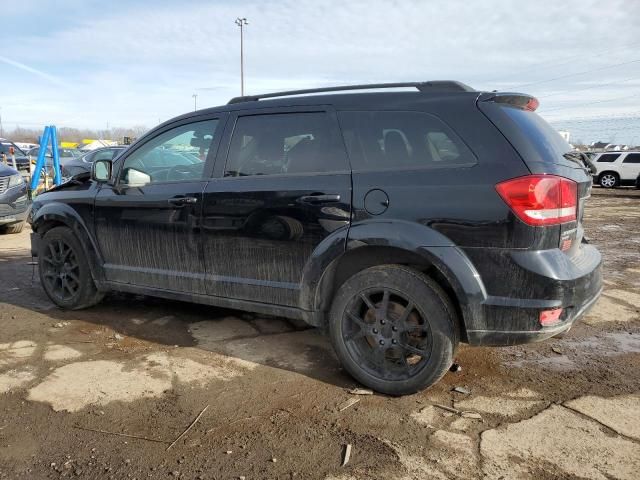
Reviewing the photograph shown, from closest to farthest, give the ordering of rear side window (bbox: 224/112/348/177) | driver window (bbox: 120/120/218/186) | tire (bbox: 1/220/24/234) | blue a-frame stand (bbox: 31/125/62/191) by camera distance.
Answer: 1. rear side window (bbox: 224/112/348/177)
2. driver window (bbox: 120/120/218/186)
3. tire (bbox: 1/220/24/234)
4. blue a-frame stand (bbox: 31/125/62/191)

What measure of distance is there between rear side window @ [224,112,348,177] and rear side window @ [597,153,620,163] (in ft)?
84.5

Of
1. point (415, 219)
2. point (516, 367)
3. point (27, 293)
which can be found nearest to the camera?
point (415, 219)

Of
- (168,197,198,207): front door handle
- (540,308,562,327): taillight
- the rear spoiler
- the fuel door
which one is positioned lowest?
(540,308,562,327): taillight

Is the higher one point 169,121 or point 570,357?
point 169,121

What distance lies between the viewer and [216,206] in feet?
12.5

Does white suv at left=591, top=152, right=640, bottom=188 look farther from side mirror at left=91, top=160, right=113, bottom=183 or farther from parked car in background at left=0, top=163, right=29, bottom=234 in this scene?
side mirror at left=91, top=160, right=113, bottom=183

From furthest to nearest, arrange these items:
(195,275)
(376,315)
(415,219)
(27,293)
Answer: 1. (27,293)
2. (195,275)
3. (376,315)
4. (415,219)

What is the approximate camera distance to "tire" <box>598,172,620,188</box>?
25.0 m

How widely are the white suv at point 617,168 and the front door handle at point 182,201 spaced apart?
2432 centimetres

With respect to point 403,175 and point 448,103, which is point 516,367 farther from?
point 448,103

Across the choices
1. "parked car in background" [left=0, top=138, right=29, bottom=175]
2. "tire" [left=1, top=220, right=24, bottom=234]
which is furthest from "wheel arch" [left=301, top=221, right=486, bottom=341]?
"parked car in background" [left=0, top=138, right=29, bottom=175]

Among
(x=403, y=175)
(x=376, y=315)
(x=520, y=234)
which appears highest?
(x=403, y=175)

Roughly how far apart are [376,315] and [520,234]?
0.99m

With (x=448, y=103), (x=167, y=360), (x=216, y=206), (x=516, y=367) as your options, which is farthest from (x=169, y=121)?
(x=516, y=367)
